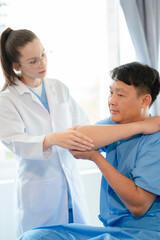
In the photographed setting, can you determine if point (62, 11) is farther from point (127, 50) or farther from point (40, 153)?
point (40, 153)

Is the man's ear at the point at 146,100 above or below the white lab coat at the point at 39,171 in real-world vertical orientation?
above

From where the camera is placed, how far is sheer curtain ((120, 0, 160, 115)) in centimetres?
237

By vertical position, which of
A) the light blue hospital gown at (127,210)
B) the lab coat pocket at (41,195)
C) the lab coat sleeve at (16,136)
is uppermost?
the lab coat sleeve at (16,136)

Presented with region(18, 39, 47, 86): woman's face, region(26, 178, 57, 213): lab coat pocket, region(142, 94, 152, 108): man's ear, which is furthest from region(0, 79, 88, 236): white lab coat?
region(142, 94, 152, 108): man's ear

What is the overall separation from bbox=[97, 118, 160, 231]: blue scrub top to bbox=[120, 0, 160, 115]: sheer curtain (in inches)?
44.8

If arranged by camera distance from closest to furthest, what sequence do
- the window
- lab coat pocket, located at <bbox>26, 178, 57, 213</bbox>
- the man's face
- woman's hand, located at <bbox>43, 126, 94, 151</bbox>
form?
1. woman's hand, located at <bbox>43, 126, 94, 151</bbox>
2. the man's face
3. lab coat pocket, located at <bbox>26, 178, 57, 213</bbox>
4. the window

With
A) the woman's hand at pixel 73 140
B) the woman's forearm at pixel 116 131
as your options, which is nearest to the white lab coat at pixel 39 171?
the woman's hand at pixel 73 140

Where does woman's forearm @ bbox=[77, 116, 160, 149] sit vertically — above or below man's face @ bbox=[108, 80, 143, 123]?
below

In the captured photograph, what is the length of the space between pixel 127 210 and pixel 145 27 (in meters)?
1.70

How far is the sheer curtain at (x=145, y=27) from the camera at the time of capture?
2373 mm

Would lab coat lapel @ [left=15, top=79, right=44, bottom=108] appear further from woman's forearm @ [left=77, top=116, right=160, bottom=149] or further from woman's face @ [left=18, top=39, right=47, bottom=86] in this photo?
woman's forearm @ [left=77, top=116, right=160, bottom=149]

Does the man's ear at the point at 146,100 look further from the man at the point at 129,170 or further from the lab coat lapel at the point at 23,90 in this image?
the lab coat lapel at the point at 23,90

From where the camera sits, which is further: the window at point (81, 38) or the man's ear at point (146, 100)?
the window at point (81, 38)

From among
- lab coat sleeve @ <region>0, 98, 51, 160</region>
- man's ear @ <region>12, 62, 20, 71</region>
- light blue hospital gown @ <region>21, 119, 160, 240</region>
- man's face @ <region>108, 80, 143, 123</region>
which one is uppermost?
man's ear @ <region>12, 62, 20, 71</region>
